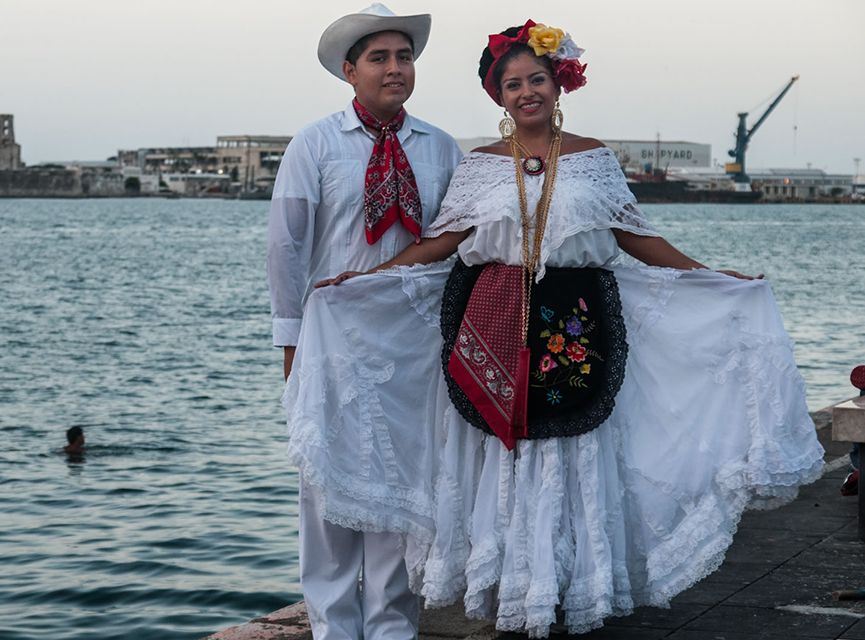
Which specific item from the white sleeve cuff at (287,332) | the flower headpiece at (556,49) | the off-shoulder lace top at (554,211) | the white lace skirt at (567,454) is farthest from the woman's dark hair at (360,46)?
the white sleeve cuff at (287,332)

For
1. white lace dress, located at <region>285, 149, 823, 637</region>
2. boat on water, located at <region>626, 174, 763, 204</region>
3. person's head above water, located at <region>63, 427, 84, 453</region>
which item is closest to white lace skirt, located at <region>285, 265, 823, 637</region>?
white lace dress, located at <region>285, 149, 823, 637</region>

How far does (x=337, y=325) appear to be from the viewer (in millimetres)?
3061

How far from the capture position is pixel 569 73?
305 cm

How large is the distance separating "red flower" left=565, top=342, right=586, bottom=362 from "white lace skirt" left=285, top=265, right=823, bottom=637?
0.57 ft

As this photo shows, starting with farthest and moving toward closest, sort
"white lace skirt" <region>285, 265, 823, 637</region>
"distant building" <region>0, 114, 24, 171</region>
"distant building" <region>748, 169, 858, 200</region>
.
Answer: "distant building" <region>748, 169, 858, 200</region>, "distant building" <region>0, 114, 24, 171</region>, "white lace skirt" <region>285, 265, 823, 637</region>

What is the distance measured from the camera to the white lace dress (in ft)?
9.58

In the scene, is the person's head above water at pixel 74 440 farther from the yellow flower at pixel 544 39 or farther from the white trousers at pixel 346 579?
the yellow flower at pixel 544 39

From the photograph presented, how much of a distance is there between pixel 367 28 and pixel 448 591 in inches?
57.4

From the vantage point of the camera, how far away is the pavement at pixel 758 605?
3092mm

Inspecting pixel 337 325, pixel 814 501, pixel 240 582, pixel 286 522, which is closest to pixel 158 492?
pixel 286 522

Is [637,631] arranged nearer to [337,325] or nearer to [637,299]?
[637,299]

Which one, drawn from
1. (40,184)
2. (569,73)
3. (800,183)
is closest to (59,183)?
(40,184)

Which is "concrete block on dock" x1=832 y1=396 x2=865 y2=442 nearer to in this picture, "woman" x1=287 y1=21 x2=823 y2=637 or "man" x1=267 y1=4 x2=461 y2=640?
"woman" x1=287 y1=21 x2=823 y2=637

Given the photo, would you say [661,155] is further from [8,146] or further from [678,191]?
[8,146]
